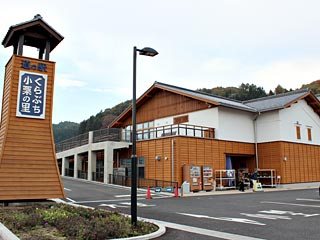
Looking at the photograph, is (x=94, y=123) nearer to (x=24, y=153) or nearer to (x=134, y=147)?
(x=24, y=153)

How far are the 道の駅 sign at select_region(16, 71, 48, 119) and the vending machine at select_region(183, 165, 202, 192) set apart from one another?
11576mm

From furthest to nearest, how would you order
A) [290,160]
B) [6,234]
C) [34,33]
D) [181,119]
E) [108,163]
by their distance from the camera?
A: [181,119] < [290,160] < [108,163] < [34,33] < [6,234]

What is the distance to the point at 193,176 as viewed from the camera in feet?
72.6

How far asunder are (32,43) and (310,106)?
2654 centimetres

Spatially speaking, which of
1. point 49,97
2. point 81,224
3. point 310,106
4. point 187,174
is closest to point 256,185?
point 187,174

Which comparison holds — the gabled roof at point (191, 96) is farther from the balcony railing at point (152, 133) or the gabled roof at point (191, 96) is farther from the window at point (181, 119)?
the balcony railing at point (152, 133)

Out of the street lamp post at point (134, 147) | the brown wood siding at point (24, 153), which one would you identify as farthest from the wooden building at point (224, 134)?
the street lamp post at point (134, 147)

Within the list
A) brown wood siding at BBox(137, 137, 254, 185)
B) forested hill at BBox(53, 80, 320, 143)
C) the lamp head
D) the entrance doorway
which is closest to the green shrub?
the lamp head

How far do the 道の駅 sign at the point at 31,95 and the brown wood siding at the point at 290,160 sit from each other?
20.0 meters

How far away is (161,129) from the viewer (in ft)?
83.4

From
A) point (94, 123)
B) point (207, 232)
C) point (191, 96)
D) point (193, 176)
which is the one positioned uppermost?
point (94, 123)

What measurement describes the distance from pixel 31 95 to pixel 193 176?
498 inches

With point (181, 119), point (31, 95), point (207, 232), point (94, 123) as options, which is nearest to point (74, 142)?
point (181, 119)

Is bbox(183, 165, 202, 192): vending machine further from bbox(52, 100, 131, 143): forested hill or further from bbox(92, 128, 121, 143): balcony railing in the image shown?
bbox(52, 100, 131, 143): forested hill
